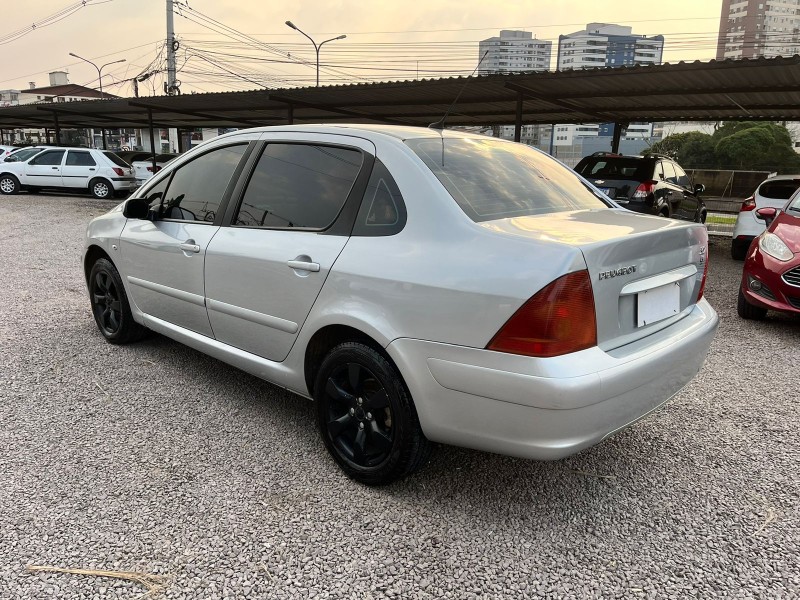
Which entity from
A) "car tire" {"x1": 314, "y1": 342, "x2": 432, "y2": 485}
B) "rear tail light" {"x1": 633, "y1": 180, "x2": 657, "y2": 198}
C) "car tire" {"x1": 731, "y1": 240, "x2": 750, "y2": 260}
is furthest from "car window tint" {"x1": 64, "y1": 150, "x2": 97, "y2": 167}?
"car tire" {"x1": 314, "y1": 342, "x2": 432, "y2": 485}

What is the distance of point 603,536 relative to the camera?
7.84ft

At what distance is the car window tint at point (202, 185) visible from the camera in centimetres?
346

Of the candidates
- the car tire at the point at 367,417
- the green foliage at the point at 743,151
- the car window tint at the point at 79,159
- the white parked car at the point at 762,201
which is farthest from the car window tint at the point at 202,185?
the green foliage at the point at 743,151

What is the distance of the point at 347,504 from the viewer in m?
2.57

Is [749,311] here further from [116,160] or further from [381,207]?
[116,160]

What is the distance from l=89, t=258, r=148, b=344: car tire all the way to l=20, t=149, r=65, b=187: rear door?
15797 mm

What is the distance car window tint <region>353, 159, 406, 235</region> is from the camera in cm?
254

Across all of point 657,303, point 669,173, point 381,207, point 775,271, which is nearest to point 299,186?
point 381,207

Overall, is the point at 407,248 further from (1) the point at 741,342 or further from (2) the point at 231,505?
(1) the point at 741,342

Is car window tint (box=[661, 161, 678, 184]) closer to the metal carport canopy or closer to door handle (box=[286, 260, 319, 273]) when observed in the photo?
the metal carport canopy

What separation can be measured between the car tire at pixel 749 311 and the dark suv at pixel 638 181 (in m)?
3.40

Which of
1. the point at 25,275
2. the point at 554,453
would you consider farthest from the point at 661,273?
the point at 25,275

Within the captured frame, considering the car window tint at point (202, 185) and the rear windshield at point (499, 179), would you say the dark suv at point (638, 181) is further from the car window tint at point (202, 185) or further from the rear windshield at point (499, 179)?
the car window tint at point (202, 185)

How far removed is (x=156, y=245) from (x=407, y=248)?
2.12 metres
